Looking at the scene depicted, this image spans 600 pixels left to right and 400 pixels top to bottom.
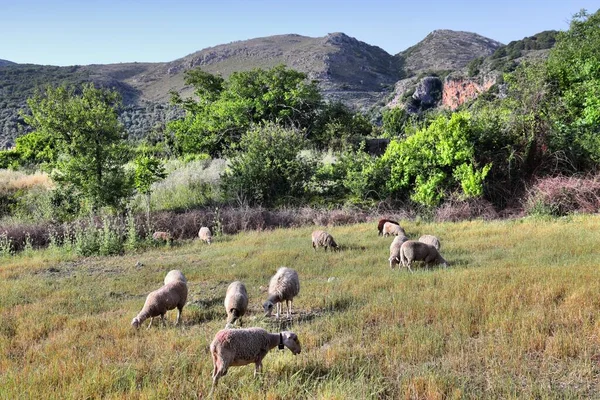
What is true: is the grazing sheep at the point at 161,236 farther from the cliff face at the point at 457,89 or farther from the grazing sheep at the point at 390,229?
the cliff face at the point at 457,89

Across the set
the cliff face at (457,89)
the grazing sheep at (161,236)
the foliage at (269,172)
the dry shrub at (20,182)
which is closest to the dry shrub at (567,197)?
the foliage at (269,172)

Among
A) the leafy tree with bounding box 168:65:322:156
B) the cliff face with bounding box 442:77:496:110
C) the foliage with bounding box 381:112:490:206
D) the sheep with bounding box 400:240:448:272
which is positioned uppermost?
the cliff face with bounding box 442:77:496:110

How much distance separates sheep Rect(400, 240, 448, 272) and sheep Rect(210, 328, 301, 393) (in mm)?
4877

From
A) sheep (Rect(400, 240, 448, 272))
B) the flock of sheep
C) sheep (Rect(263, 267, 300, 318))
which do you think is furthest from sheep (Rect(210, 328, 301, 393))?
sheep (Rect(400, 240, 448, 272))

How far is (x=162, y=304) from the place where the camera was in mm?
6762

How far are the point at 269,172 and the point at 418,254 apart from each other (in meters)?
11.1

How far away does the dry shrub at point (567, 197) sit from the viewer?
51.0 feet

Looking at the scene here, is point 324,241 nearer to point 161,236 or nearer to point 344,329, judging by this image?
point 161,236

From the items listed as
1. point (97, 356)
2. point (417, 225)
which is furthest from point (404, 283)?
point (417, 225)

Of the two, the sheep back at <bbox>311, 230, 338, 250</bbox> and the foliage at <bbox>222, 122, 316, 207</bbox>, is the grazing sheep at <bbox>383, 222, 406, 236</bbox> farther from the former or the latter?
the foliage at <bbox>222, 122, 316, 207</bbox>

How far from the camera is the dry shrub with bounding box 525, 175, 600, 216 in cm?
1555

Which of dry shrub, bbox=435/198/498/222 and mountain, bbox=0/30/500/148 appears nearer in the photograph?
dry shrub, bbox=435/198/498/222

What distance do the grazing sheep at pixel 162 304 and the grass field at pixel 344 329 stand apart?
26 centimetres

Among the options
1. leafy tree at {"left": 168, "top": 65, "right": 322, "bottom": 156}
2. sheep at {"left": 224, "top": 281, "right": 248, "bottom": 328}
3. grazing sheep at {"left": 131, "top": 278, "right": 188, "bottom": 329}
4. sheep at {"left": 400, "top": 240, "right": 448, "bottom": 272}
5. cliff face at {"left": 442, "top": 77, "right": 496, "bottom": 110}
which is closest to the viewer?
sheep at {"left": 224, "top": 281, "right": 248, "bottom": 328}
